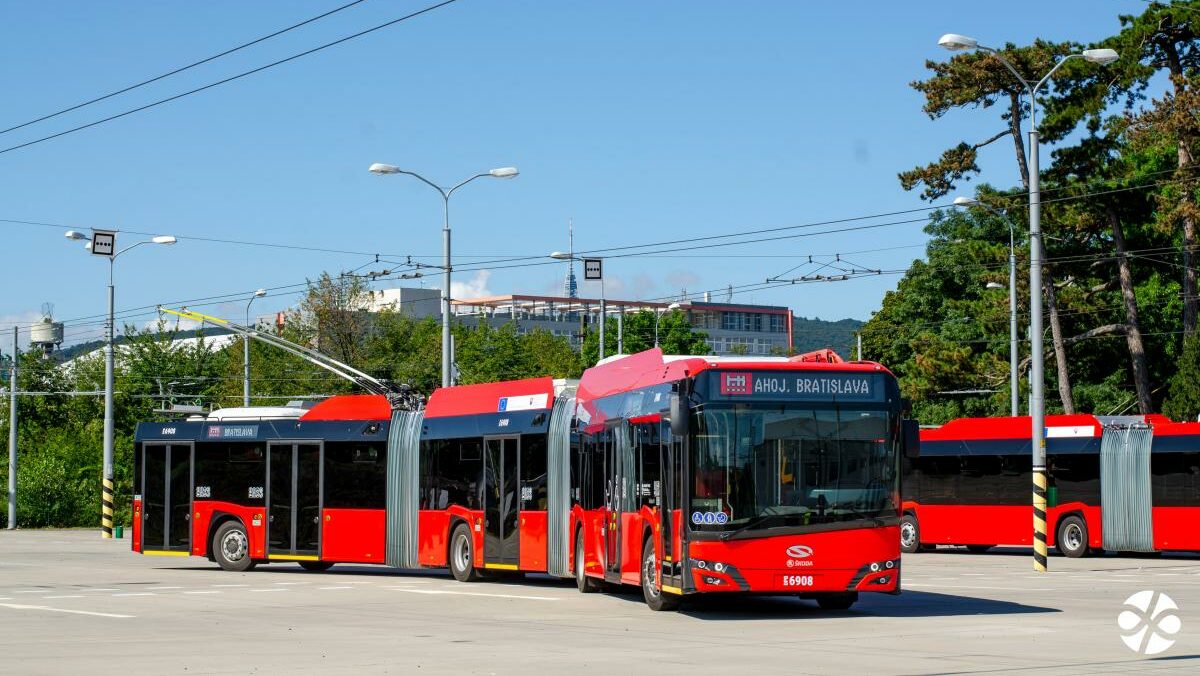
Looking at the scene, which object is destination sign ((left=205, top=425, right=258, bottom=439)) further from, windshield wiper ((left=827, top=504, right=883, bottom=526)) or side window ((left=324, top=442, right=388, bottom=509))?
windshield wiper ((left=827, top=504, right=883, bottom=526))

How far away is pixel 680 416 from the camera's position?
1808cm

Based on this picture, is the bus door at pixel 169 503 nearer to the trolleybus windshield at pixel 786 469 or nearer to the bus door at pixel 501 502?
the bus door at pixel 501 502

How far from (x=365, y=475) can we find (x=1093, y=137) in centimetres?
2875

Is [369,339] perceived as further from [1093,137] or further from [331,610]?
[331,610]

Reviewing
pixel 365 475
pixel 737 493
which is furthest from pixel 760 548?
pixel 365 475

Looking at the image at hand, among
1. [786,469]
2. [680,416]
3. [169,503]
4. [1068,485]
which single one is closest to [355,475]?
[169,503]

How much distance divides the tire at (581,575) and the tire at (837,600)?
13.1 feet

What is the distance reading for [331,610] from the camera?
20625mm

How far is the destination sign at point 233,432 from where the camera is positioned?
96.9ft

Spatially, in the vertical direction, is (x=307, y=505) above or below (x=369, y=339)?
below

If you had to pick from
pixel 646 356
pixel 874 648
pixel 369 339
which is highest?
pixel 369 339

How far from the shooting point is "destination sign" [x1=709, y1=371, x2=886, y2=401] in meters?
18.5

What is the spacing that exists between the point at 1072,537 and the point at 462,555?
15261mm

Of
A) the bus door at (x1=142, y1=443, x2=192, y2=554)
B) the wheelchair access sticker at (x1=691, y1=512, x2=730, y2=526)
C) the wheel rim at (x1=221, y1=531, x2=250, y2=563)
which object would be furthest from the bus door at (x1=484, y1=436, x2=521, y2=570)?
the wheelchair access sticker at (x1=691, y1=512, x2=730, y2=526)
